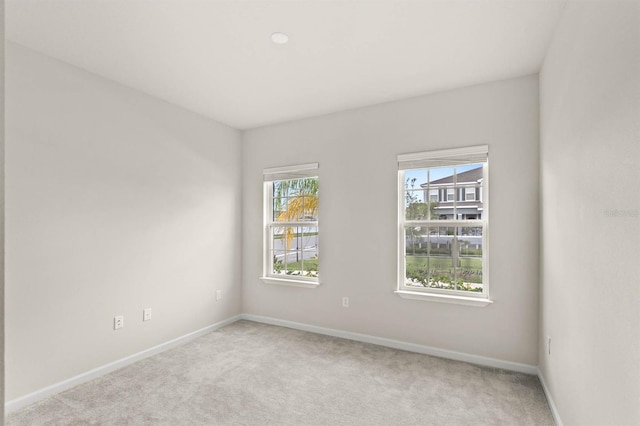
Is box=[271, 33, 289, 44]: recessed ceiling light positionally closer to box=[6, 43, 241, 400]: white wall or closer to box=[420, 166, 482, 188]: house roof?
box=[6, 43, 241, 400]: white wall

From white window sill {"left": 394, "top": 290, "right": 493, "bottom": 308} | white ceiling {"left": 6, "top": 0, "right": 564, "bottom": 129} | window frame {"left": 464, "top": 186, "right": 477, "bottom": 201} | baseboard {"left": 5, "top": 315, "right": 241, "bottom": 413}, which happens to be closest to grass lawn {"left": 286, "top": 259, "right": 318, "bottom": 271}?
white window sill {"left": 394, "top": 290, "right": 493, "bottom": 308}

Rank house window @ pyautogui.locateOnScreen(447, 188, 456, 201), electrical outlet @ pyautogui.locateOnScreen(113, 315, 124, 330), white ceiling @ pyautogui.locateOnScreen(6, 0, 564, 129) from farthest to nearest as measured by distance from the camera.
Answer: house window @ pyautogui.locateOnScreen(447, 188, 456, 201), electrical outlet @ pyautogui.locateOnScreen(113, 315, 124, 330), white ceiling @ pyautogui.locateOnScreen(6, 0, 564, 129)

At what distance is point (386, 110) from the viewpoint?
3520mm

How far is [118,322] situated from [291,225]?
2.10 meters

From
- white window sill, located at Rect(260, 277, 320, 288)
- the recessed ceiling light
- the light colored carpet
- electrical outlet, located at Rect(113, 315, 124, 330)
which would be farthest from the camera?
white window sill, located at Rect(260, 277, 320, 288)

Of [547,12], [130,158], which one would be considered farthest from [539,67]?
[130,158]

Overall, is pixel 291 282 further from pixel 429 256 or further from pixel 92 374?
pixel 92 374

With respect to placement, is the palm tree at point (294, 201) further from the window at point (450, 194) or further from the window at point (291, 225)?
the window at point (450, 194)

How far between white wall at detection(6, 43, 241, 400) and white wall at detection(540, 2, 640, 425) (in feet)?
11.3

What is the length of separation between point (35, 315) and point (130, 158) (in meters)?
A: 1.50

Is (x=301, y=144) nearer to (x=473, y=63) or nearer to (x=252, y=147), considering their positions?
(x=252, y=147)

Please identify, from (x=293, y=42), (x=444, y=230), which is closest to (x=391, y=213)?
(x=444, y=230)

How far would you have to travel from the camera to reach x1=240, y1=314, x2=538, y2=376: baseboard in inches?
113

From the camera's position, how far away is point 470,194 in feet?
10.5
